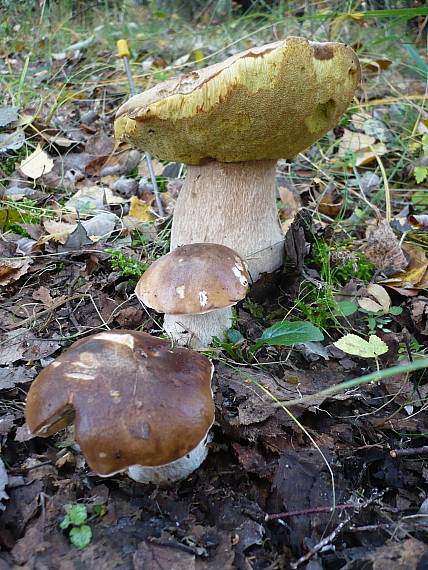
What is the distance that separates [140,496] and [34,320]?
106cm

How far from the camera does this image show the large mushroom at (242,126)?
1.81 metres

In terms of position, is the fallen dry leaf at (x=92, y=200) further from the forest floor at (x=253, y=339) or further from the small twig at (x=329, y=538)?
the small twig at (x=329, y=538)

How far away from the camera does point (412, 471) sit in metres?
1.68

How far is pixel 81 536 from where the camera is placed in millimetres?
1387

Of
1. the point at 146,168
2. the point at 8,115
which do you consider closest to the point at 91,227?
the point at 146,168

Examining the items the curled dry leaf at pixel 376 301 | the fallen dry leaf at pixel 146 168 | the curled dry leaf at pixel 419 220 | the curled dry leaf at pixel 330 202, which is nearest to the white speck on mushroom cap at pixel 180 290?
the curled dry leaf at pixel 376 301

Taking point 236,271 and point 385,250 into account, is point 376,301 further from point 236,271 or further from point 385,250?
point 236,271

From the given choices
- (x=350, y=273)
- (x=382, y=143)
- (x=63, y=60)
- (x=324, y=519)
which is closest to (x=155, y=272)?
(x=324, y=519)

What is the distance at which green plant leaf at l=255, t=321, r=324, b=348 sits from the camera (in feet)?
6.36

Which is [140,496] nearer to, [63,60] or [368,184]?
[368,184]

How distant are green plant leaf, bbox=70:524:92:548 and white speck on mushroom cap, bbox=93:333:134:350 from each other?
512 millimetres

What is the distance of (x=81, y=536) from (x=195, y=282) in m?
0.88

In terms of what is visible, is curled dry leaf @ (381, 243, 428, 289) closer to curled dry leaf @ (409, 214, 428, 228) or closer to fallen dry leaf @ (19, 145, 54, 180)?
curled dry leaf @ (409, 214, 428, 228)

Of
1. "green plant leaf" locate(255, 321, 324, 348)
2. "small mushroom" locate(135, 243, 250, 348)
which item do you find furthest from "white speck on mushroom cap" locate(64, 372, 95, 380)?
"green plant leaf" locate(255, 321, 324, 348)
